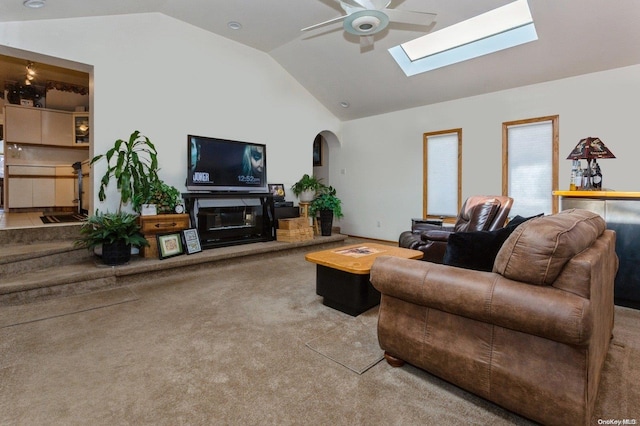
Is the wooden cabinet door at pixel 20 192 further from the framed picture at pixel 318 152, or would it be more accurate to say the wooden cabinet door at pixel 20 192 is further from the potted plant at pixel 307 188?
the framed picture at pixel 318 152

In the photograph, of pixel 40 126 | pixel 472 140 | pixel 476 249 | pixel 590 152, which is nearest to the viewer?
pixel 476 249

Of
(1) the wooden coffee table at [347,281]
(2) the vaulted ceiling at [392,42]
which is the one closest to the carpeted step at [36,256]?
(2) the vaulted ceiling at [392,42]

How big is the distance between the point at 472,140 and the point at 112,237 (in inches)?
206

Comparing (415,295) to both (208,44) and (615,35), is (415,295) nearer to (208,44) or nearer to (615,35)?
(615,35)

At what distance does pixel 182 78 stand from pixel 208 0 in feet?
3.66

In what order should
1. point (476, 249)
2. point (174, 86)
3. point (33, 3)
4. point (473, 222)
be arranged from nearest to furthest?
point (476, 249) → point (33, 3) → point (473, 222) → point (174, 86)

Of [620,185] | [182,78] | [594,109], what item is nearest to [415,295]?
[620,185]

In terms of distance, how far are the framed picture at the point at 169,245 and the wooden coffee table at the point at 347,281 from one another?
210 cm

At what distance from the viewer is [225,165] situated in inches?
193

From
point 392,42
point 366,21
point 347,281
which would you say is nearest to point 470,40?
point 392,42

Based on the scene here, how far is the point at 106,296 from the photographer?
3.06m

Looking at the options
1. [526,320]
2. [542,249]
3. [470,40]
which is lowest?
[526,320]

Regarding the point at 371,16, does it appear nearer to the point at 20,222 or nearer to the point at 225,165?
the point at 225,165

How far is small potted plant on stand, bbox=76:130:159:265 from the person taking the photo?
11.1 ft
